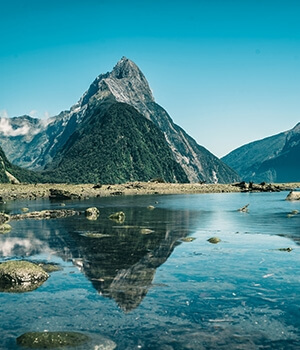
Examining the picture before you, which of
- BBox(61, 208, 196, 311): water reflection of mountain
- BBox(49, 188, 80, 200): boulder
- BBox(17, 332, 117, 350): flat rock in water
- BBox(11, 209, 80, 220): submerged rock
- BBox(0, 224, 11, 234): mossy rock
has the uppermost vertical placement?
BBox(49, 188, 80, 200): boulder

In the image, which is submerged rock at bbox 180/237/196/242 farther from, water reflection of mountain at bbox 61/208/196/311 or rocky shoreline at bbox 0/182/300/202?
rocky shoreline at bbox 0/182/300/202

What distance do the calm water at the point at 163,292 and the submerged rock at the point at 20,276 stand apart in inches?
32.3

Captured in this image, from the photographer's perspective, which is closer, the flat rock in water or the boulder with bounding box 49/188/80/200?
the flat rock in water

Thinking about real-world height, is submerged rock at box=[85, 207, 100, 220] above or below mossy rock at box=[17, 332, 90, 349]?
above

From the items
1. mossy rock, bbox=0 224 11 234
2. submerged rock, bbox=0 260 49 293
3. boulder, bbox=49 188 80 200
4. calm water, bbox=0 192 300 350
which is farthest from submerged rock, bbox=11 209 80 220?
boulder, bbox=49 188 80 200

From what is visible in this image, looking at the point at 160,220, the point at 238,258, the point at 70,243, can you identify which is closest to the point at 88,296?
the point at 238,258

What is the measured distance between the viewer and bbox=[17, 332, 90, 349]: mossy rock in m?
15.4

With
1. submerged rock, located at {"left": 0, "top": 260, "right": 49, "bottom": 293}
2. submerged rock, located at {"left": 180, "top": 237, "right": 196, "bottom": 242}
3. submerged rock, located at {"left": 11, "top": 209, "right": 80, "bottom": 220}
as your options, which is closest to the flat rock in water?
submerged rock, located at {"left": 0, "top": 260, "right": 49, "bottom": 293}

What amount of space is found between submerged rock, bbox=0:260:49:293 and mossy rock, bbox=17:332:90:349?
7369 mm

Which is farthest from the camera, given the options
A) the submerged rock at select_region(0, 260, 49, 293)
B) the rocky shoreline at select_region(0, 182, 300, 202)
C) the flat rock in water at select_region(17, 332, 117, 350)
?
the rocky shoreline at select_region(0, 182, 300, 202)

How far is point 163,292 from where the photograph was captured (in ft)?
72.1

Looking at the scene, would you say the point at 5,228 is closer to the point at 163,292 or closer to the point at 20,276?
the point at 20,276

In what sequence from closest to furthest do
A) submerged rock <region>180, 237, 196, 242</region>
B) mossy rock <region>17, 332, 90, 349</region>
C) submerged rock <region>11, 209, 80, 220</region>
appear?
mossy rock <region>17, 332, 90, 349</region> → submerged rock <region>180, 237, 196, 242</region> → submerged rock <region>11, 209, 80, 220</region>

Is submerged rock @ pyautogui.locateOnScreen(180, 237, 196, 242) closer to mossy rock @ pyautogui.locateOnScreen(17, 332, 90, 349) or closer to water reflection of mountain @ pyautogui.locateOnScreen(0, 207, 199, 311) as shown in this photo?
water reflection of mountain @ pyautogui.locateOnScreen(0, 207, 199, 311)
